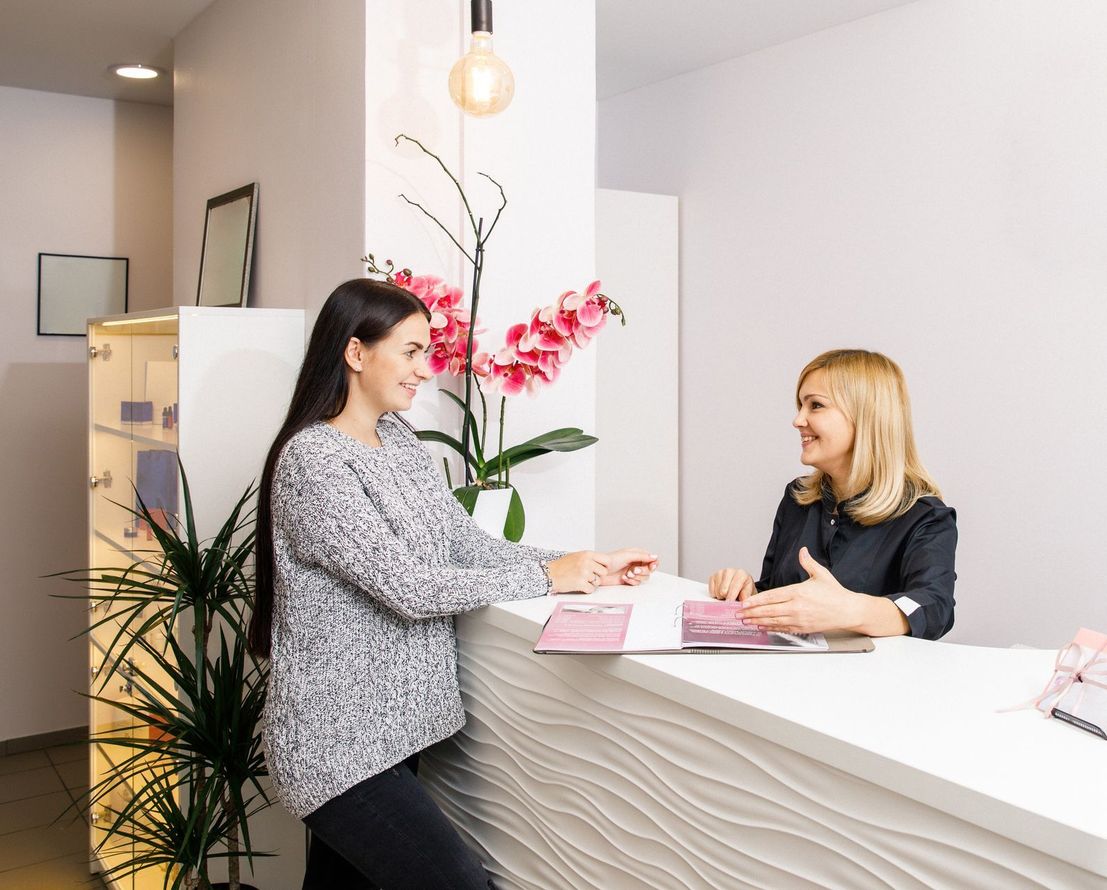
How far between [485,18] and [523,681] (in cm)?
135

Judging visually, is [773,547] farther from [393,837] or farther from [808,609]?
[393,837]

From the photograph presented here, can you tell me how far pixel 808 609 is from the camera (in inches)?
58.2

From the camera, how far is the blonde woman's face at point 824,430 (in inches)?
77.4

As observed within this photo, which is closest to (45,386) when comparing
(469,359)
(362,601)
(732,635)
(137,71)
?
(137,71)

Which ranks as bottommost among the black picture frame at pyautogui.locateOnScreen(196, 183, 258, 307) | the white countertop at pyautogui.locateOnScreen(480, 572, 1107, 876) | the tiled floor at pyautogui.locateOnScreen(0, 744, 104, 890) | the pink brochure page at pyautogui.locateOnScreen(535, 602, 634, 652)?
the tiled floor at pyautogui.locateOnScreen(0, 744, 104, 890)

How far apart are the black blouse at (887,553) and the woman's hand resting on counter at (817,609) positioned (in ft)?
0.39

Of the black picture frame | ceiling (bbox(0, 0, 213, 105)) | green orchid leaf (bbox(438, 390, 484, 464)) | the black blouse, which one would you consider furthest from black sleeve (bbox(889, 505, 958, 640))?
ceiling (bbox(0, 0, 213, 105))

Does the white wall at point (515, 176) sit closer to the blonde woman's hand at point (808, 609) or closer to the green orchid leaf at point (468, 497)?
the green orchid leaf at point (468, 497)

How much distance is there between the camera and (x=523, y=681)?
1.71 metres

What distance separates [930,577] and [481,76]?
1.33m

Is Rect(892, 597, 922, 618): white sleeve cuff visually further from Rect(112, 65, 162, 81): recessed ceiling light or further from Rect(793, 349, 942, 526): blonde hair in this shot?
Rect(112, 65, 162, 81): recessed ceiling light

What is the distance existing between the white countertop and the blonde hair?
43 centimetres

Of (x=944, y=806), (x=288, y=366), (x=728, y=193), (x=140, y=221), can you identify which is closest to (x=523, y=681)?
(x=944, y=806)

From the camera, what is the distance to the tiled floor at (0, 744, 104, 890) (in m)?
3.23
